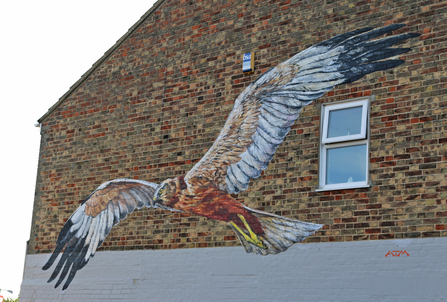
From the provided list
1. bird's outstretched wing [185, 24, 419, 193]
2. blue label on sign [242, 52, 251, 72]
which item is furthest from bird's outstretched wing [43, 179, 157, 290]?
blue label on sign [242, 52, 251, 72]

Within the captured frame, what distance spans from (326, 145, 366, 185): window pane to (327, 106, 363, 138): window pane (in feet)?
0.74

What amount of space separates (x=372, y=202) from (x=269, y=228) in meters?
1.58

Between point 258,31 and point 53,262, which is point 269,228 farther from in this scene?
point 53,262

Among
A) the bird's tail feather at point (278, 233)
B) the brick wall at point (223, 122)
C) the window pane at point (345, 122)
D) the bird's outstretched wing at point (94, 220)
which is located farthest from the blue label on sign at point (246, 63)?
the bird's outstretched wing at point (94, 220)

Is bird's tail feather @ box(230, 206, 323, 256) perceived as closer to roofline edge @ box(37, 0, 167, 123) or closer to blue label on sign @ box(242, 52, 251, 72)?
blue label on sign @ box(242, 52, 251, 72)

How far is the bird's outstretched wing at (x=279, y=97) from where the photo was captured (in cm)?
852

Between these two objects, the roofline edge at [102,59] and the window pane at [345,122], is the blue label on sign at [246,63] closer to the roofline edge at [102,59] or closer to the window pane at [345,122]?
the window pane at [345,122]

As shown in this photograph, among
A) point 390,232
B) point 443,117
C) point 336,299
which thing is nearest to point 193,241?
point 336,299

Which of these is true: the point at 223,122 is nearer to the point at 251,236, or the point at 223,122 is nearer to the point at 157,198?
the point at 157,198

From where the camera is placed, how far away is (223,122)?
9.71 metres

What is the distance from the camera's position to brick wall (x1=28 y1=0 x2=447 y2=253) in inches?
308

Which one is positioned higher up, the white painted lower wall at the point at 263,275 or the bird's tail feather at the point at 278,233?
the bird's tail feather at the point at 278,233

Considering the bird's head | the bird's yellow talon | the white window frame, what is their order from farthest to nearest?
the bird's head, the bird's yellow talon, the white window frame

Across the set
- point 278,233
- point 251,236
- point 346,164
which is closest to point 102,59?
point 251,236
